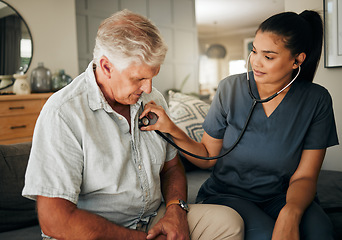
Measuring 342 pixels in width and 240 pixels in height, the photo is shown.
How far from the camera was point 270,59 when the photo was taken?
121cm

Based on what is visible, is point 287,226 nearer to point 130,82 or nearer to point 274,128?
point 274,128

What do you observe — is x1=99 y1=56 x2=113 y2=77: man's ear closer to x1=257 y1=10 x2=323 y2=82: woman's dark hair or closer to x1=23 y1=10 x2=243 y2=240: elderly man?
x1=23 y1=10 x2=243 y2=240: elderly man

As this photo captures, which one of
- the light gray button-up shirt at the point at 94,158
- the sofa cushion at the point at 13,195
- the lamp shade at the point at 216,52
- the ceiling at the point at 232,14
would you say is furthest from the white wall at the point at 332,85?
the lamp shade at the point at 216,52

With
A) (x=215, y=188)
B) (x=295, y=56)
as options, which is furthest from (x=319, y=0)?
(x=215, y=188)

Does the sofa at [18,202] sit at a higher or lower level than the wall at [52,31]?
lower

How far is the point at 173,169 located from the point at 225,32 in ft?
33.1

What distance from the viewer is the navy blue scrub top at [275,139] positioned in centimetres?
124

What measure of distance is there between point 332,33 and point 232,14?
6.33m

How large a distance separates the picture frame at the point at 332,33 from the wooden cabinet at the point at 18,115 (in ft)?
8.76

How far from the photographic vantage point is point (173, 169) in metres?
1.29

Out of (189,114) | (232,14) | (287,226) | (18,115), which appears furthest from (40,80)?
(232,14)

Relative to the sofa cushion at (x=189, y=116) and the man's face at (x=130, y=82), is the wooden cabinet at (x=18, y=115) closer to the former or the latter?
the sofa cushion at (x=189, y=116)

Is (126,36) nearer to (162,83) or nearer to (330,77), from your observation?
(330,77)

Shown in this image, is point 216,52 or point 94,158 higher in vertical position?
point 216,52
